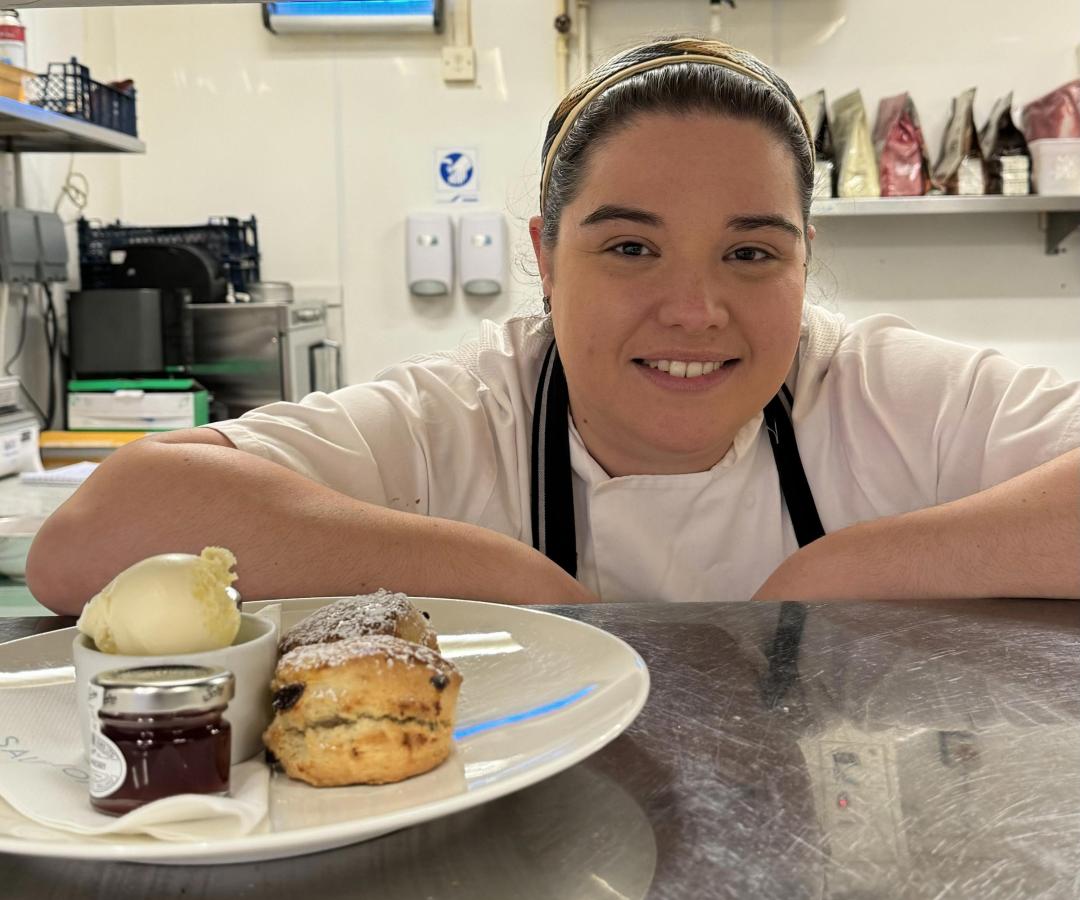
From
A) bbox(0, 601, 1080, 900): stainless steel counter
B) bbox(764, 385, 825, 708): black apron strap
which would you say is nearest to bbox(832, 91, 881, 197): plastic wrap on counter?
bbox(764, 385, 825, 708): black apron strap

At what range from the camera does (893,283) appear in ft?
12.6

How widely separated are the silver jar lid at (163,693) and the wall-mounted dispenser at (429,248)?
3460 mm

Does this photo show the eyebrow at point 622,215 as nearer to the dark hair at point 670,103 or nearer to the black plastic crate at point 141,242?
the dark hair at point 670,103

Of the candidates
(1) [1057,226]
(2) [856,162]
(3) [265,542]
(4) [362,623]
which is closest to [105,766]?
(4) [362,623]

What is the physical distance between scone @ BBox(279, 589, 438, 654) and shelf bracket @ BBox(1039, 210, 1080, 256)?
351 centimetres

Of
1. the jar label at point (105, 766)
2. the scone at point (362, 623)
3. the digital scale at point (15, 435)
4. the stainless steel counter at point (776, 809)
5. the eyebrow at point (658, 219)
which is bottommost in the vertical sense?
the digital scale at point (15, 435)

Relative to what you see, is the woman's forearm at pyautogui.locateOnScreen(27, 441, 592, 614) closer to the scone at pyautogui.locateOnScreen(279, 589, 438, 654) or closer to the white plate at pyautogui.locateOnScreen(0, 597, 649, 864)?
the white plate at pyautogui.locateOnScreen(0, 597, 649, 864)

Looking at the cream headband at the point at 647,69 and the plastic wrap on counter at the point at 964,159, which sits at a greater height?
the plastic wrap on counter at the point at 964,159

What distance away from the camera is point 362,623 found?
24.7 inches

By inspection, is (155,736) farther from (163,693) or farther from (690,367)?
(690,367)

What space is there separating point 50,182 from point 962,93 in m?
2.97

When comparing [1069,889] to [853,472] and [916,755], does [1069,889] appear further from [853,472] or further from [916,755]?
[853,472]

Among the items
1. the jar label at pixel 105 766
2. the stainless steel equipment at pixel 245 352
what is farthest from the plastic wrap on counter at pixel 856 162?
the jar label at pixel 105 766

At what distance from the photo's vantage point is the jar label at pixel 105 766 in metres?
Result: 0.48
